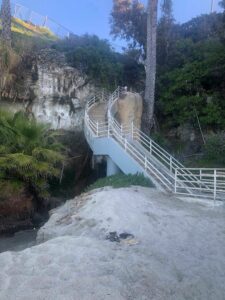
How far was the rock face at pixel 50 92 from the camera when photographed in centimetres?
1912

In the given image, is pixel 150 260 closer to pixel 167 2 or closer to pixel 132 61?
pixel 132 61

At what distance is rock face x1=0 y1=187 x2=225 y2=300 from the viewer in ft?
16.8

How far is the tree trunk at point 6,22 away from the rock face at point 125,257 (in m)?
12.9

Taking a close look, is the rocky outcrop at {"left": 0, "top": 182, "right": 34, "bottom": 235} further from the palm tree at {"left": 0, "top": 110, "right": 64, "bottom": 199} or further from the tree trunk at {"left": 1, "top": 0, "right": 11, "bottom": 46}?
the tree trunk at {"left": 1, "top": 0, "right": 11, "bottom": 46}

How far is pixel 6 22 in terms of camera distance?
64.7ft

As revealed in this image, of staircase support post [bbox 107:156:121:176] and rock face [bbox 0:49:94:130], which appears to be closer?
staircase support post [bbox 107:156:121:176]

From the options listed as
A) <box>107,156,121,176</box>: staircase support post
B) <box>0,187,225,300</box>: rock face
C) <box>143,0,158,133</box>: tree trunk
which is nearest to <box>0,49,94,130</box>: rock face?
<box>143,0,158,133</box>: tree trunk

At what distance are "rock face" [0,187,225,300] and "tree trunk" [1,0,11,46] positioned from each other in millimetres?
12876

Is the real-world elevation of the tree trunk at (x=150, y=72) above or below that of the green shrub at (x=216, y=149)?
above

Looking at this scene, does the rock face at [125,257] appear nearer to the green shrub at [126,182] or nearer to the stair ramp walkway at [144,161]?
the stair ramp walkway at [144,161]

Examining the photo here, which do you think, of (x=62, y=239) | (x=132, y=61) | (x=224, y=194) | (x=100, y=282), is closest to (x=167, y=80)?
(x=132, y=61)

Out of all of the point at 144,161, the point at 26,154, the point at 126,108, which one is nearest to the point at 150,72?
the point at 126,108

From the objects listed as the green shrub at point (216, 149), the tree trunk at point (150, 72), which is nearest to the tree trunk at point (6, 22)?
the tree trunk at point (150, 72)

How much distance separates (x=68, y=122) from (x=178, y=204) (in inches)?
435
